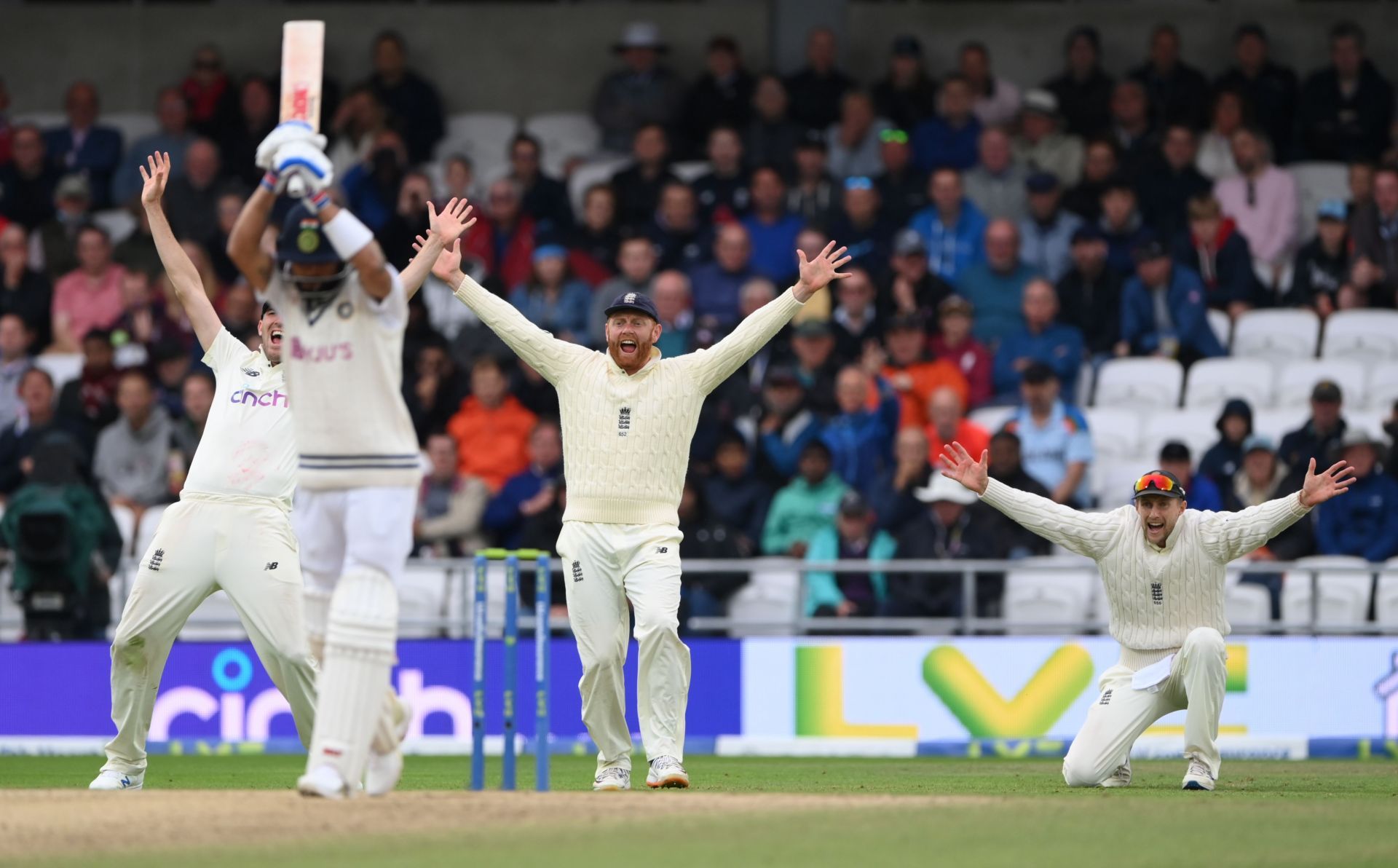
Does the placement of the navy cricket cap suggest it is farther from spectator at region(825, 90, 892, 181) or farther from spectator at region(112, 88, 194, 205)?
spectator at region(112, 88, 194, 205)

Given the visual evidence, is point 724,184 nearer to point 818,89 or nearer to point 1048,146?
point 818,89

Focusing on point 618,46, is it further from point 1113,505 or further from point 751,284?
point 1113,505

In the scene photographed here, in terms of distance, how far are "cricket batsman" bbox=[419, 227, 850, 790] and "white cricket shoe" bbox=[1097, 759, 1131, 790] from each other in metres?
2.54

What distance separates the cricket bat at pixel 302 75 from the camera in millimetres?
8727

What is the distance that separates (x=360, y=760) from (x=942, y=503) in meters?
8.60

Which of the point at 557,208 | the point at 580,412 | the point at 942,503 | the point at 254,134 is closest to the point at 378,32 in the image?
the point at 254,134

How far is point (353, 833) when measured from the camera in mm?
7699

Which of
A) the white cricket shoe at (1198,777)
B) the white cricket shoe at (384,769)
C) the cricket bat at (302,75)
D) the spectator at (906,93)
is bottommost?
the white cricket shoe at (1198,777)

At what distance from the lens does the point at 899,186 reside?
1942cm

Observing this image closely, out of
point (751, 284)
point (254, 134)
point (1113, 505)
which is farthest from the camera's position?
point (254, 134)

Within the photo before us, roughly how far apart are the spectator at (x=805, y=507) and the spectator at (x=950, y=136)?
4582mm

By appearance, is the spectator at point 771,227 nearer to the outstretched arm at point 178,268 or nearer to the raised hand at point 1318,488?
the raised hand at point 1318,488

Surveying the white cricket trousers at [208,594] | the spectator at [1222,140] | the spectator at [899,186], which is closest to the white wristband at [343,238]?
the white cricket trousers at [208,594]

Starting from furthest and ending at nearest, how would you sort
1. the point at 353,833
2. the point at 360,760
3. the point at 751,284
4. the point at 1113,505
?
1. the point at 751,284
2. the point at 1113,505
3. the point at 360,760
4. the point at 353,833
